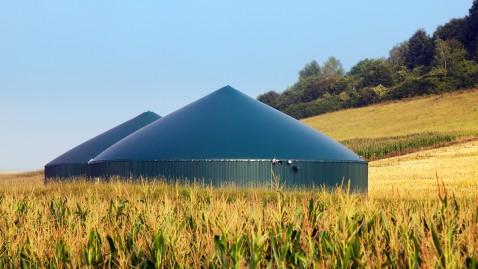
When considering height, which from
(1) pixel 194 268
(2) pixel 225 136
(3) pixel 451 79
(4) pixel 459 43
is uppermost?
(4) pixel 459 43

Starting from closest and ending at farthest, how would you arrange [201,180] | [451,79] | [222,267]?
[222,267] < [201,180] < [451,79]

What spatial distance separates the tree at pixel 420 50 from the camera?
12319 centimetres

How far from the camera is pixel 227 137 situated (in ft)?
97.3

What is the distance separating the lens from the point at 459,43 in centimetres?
11819

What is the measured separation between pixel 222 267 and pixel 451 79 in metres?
103

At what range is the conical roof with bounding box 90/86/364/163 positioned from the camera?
28938 mm

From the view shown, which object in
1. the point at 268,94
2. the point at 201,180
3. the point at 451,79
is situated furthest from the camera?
the point at 268,94

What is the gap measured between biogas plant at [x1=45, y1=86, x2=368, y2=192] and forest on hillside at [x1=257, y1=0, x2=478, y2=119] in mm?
74633

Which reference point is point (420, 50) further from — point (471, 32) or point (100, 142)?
point (100, 142)

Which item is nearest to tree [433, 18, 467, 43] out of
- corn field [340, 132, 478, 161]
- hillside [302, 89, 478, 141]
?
hillside [302, 89, 478, 141]

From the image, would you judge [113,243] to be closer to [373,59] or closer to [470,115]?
[470,115]

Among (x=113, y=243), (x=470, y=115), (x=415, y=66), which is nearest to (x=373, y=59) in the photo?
(x=415, y=66)

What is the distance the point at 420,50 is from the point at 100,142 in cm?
9487

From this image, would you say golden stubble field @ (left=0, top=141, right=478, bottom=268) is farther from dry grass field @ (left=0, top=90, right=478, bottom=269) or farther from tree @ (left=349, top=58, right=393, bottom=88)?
tree @ (left=349, top=58, right=393, bottom=88)
